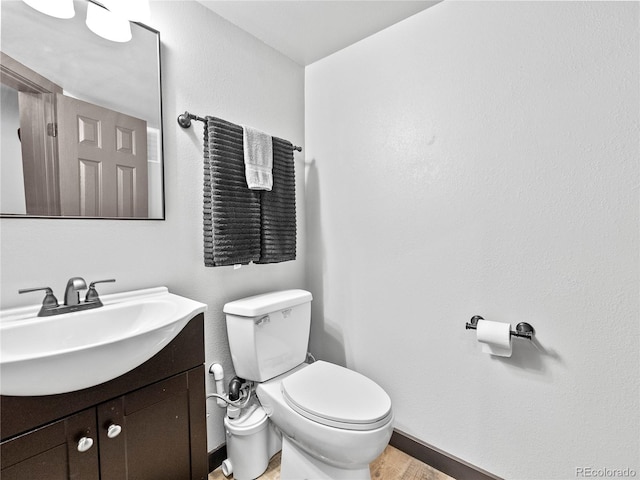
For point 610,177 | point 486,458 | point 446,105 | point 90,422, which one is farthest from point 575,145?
point 90,422

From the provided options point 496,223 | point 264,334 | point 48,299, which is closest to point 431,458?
point 264,334

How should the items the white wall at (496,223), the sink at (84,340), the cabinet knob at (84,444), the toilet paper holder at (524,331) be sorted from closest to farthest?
the sink at (84,340) → the cabinet knob at (84,444) → the white wall at (496,223) → the toilet paper holder at (524,331)

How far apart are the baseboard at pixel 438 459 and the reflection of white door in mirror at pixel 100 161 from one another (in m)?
1.63

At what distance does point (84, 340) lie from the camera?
0.98 metres

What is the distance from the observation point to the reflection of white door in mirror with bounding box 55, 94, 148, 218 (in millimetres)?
1045

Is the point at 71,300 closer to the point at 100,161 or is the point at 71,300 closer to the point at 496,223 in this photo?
the point at 100,161

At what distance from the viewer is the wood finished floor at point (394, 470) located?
56.3 inches

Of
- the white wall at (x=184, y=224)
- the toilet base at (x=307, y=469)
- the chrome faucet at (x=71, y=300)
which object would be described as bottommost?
the toilet base at (x=307, y=469)

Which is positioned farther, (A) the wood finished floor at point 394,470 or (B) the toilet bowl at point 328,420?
(A) the wood finished floor at point 394,470

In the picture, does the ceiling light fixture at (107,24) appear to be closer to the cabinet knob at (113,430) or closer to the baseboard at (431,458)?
the cabinet knob at (113,430)

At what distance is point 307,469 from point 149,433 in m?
0.68

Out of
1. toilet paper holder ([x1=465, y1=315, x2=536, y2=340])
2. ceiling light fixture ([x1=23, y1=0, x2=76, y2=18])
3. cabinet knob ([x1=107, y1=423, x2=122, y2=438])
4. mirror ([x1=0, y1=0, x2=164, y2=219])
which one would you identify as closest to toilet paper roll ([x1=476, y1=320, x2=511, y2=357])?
toilet paper holder ([x1=465, y1=315, x2=536, y2=340])

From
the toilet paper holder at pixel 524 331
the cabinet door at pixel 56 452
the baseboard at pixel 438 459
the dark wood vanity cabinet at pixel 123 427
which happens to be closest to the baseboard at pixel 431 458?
the baseboard at pixel 438 459

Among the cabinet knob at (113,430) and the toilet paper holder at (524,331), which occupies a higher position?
the toilet paper holder at (524,331)
